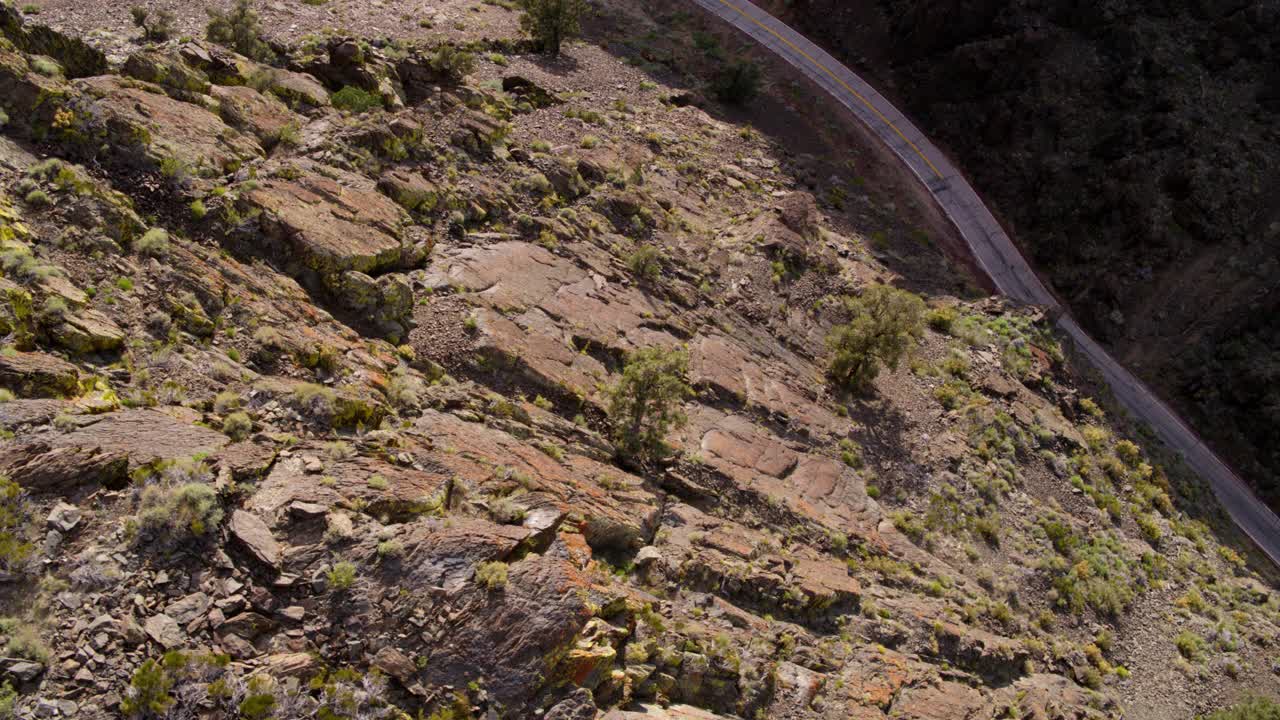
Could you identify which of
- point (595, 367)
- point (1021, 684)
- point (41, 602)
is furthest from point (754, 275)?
point (41, 602)

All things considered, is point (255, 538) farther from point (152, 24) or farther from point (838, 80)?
point (838, 80)

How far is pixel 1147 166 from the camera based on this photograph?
40188mm

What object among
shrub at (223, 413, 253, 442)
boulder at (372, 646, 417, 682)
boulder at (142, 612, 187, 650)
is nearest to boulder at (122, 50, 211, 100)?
shrub at (223, 413, 253, 442)

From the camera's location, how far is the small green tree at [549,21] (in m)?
36.0

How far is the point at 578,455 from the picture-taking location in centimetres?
1794

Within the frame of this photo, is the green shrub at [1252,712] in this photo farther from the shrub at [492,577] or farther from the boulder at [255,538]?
the boulder at [255,538]

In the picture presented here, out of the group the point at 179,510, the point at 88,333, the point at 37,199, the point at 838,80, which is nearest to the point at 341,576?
the point at 179,510

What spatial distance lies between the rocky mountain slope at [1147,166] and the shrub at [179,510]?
4278 centimetres

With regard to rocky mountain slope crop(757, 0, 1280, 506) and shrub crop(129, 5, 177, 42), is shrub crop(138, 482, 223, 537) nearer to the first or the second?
shrub crop(129, 5, 177, 42)

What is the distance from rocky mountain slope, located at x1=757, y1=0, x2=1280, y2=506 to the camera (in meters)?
37.9

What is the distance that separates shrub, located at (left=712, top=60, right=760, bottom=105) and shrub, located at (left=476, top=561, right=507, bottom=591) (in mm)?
35139

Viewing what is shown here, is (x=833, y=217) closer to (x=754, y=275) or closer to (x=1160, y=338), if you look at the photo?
(x=754, y=275)

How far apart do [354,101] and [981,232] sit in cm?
3393

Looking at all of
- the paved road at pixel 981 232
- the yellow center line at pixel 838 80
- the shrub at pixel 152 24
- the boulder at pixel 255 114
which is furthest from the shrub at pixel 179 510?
the yellow center line at pixel 838 80
